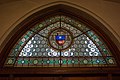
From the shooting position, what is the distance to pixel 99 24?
4117 mm

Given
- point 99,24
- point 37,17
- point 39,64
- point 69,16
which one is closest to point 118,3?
point 99,24

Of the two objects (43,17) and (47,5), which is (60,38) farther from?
(47,5)

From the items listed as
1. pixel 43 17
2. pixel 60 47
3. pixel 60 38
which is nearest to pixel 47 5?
pixel 43 17

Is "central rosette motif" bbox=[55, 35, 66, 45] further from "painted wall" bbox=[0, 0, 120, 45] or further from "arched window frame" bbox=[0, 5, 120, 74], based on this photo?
"painted wall" bbox=[0, 0, 120, 45]

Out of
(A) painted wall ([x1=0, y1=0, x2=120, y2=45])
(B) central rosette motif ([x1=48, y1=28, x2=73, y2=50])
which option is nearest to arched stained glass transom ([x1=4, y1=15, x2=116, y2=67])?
(B) central rosette motif ([x1=48, y1=28, x2=73, y2=50])

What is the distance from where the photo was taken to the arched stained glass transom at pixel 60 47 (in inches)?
159

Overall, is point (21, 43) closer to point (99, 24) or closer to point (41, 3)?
point (41, 3)

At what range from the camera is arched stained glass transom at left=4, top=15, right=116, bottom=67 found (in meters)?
4.03

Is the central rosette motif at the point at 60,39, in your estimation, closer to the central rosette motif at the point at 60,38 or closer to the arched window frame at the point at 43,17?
→ the central rosette motif at the point at 60,38

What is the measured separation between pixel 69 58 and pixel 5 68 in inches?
42.9

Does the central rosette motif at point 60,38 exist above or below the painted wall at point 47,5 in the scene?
below

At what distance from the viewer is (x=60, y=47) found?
4133mm

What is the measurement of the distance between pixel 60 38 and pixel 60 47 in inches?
6.7

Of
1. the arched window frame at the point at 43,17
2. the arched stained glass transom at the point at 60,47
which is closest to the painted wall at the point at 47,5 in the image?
the arched window frame at the point at 43,17
